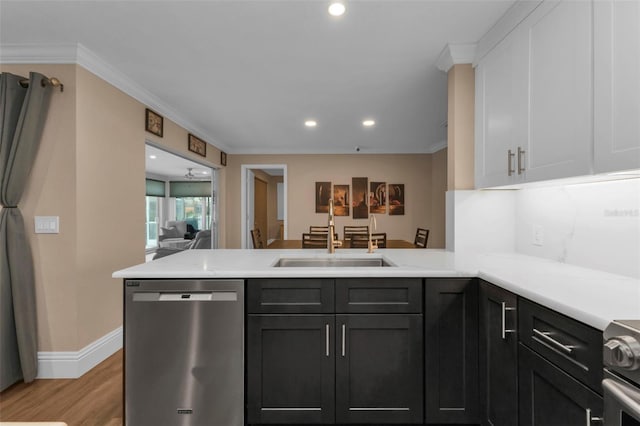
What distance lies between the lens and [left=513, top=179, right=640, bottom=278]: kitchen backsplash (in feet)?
4.94

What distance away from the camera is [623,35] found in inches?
48.9

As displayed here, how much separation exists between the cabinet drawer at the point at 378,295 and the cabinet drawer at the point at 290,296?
0.07m

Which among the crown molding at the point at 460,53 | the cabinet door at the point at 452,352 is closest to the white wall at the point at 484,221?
the cabinet door at the point at 452,352

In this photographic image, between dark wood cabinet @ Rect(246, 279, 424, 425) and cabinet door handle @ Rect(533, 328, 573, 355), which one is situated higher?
cabinet door handle @ Rect(533, 328, 573, 355)

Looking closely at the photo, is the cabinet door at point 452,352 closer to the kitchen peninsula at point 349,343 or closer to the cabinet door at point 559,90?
the kitchen peninsula at point 349,343

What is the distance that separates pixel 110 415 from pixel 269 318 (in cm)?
127

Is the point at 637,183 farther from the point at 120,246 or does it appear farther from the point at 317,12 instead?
the point at 120,246

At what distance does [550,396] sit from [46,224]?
10.7 feet

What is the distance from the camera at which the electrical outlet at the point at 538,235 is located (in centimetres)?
210

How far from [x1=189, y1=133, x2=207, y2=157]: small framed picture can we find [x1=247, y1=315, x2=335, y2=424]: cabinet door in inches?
147

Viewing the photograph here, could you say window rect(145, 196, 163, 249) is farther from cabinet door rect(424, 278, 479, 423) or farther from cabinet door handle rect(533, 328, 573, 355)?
cabinet door handle rect(533, 328, 573, 355)

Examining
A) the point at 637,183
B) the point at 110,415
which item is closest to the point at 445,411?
the point at 637,183

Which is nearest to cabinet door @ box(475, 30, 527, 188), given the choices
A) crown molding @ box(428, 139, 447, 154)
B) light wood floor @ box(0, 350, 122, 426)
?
light wood floor @ box(0, 350, 122, 426)

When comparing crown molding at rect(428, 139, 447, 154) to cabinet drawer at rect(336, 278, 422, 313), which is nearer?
cabinet drawer at rect(336, 278, 422, 313)
